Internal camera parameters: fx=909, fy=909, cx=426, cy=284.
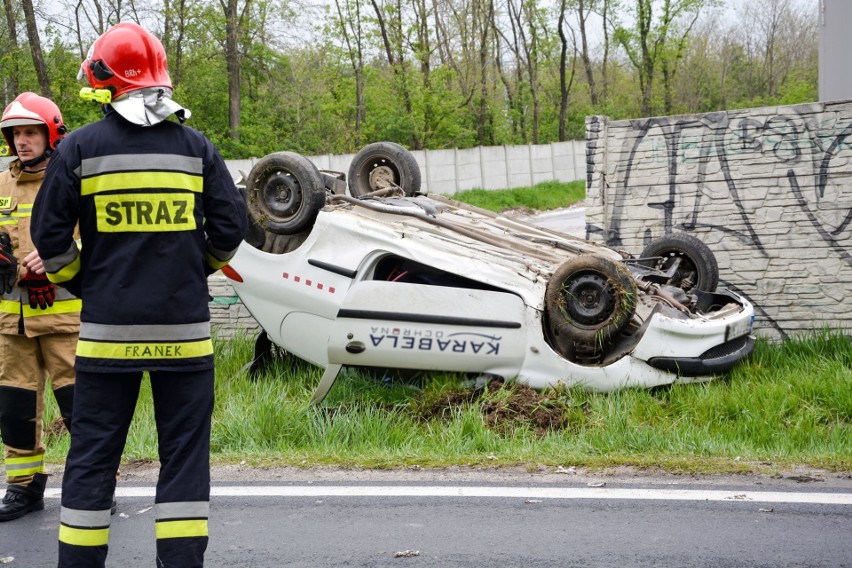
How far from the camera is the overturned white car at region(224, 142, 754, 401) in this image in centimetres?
581

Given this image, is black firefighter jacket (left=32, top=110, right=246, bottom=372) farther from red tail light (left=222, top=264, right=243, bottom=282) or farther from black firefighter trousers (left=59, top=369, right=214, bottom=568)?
red tail light (left=222, top=264, right=243, bottom=282)

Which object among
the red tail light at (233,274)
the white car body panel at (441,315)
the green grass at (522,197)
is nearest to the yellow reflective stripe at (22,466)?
the white car body panel at (441,315)

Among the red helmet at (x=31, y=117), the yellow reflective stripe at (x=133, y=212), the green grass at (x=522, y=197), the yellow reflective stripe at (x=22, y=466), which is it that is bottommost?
the green grass at (x=522, y=197)

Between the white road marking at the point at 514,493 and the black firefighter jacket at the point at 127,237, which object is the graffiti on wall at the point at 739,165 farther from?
the black firefighter jacket at the point at 127,237

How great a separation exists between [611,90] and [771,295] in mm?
44998

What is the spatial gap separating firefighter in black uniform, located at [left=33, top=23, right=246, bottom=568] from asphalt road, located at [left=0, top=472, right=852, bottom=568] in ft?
2.36

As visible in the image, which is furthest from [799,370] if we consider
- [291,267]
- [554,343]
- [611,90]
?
[611,90]

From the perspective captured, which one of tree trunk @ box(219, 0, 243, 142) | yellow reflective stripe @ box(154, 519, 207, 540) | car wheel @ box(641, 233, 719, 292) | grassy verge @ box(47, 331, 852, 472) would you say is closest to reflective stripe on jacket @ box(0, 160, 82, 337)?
grassy verge @ box(47, 331, 852, 472)

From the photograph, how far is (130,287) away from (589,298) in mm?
3477

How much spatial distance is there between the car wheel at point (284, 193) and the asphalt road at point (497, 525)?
238 centimetres

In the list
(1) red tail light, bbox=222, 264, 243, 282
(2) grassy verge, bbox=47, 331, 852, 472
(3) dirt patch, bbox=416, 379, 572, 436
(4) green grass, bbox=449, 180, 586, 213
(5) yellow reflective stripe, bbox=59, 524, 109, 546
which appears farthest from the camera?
(4) green grass, bbox=449, 180, 586, 213

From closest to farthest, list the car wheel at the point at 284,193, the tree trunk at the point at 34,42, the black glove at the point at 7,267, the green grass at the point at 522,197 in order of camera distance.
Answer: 1. the black glove at the point at 7,267
2. the car wheel at the point at 284,193
3. the tree trunk at the point at 34,42
4. the green grass at the point at 522,197

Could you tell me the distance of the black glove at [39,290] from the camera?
13.9 ft

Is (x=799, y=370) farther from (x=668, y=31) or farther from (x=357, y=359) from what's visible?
(x=668, y=31)
